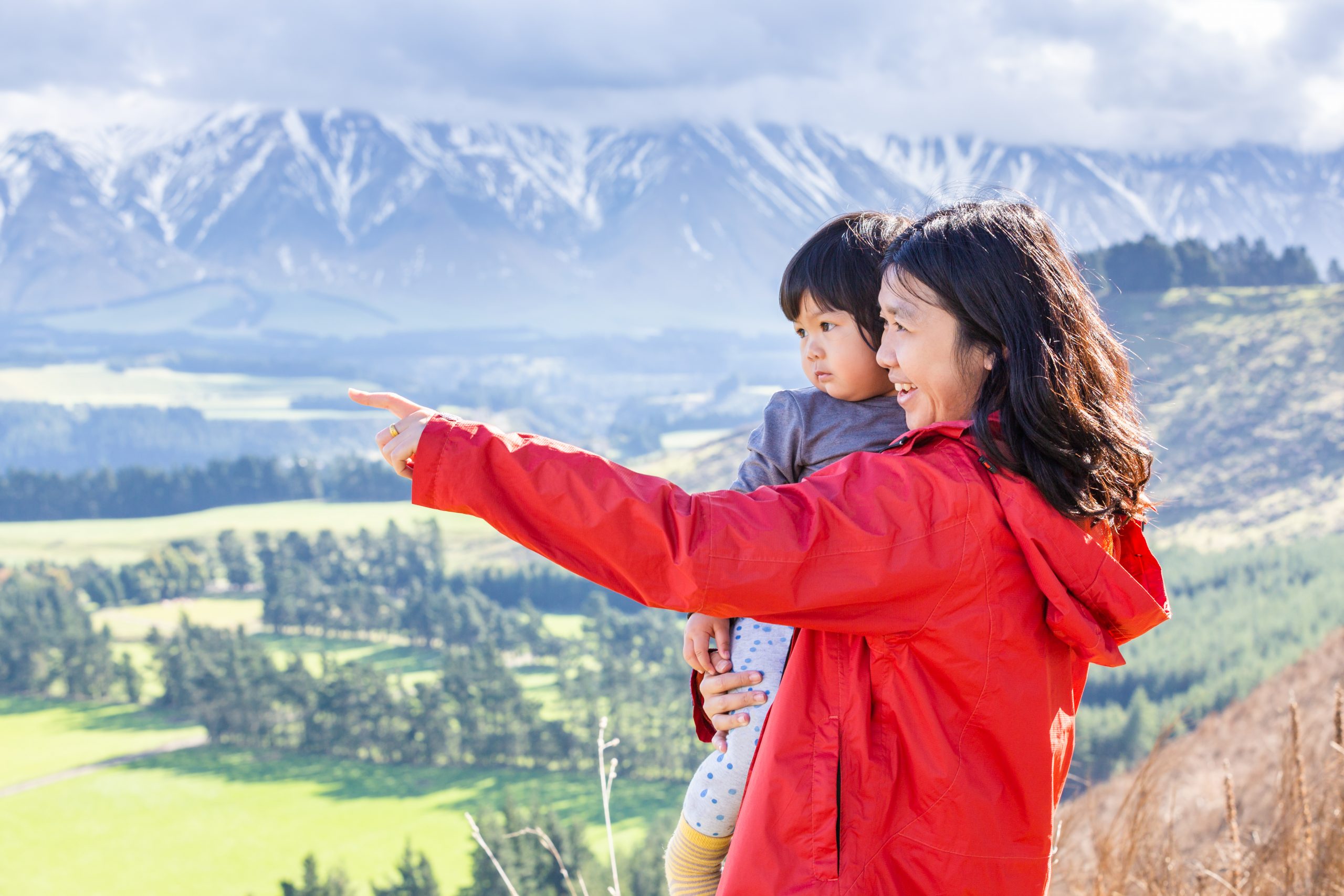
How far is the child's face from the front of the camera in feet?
5.83

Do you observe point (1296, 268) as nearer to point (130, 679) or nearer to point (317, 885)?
point (317, 885)

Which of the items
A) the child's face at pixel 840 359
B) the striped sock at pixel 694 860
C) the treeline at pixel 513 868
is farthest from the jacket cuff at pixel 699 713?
the treeline at pixel 513 868

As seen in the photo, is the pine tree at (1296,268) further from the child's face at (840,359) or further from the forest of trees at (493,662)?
the child's face at (840,359)

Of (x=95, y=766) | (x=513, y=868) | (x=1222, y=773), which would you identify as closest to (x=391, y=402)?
(x=1222, y=773)

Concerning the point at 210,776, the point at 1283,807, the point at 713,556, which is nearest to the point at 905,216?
the point at 713,556

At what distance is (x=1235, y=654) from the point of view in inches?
1409

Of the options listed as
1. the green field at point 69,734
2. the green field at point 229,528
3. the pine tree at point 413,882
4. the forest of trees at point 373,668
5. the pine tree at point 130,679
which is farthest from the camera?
the green field at point 229,528

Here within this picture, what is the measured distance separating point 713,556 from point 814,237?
87cm

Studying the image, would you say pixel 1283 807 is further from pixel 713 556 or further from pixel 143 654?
pixel 143 654

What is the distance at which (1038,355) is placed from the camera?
1302mm

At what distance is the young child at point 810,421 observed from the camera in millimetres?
1695

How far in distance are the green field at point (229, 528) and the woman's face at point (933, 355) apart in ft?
236

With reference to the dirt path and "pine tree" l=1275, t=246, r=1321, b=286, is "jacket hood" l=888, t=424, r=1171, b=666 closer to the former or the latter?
the dirt path

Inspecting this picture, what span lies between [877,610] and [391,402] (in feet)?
2.07
